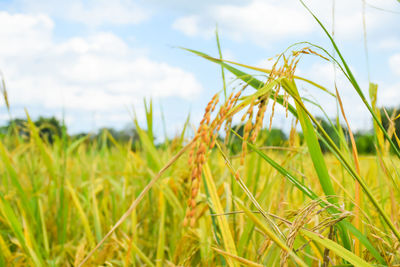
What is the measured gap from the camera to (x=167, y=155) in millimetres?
2051

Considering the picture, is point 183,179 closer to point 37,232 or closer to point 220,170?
point 37,232

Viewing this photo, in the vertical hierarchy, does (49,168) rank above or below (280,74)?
below

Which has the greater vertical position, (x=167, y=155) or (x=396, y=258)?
(x=167, y=155)

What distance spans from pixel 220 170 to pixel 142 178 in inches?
30.3

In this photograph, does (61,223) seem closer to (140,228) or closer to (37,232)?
(37,232)

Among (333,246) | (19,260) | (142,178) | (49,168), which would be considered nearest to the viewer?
(333,246)

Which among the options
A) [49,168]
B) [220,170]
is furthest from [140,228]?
[220,170]

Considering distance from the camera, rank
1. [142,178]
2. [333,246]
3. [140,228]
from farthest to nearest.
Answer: [142,178] < [140,228] < [333,246]

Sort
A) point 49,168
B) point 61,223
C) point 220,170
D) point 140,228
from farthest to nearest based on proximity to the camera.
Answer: point 220,170
point 140,228
point 49,168
point 61,223

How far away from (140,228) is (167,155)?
429 millimetres

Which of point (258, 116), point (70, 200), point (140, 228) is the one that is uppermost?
point (258, 116)

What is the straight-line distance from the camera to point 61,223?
1.61 metres

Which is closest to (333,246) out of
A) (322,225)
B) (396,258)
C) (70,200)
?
(322,225)

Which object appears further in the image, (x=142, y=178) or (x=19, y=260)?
(x=142, y=178)
